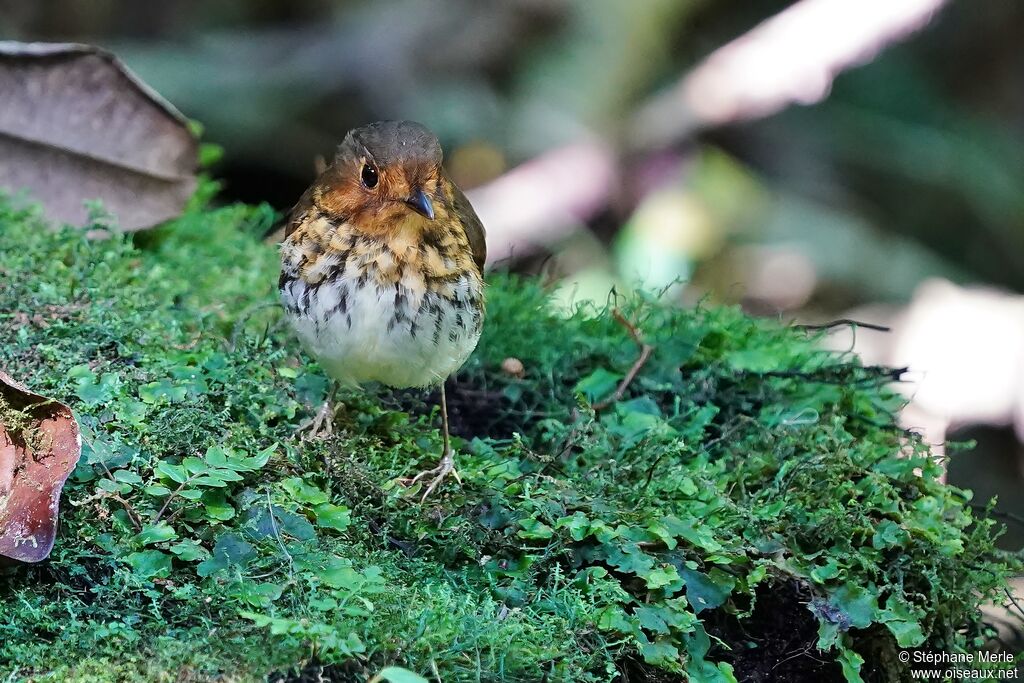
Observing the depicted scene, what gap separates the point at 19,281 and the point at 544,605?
1.71m

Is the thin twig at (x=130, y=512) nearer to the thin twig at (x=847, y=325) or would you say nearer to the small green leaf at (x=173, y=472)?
the small green leaf at (x=173, y=472)

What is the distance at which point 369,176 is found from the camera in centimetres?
278

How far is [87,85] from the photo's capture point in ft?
12.1

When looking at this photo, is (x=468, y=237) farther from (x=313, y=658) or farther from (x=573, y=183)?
(x=573, y=183)

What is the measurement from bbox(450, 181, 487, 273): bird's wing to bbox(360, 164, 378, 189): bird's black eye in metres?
0.27

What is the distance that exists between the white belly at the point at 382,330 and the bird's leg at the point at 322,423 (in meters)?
0.11

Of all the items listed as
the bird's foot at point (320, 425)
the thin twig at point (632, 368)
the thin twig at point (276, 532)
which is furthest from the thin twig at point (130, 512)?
the thin twig at point (632, 368)

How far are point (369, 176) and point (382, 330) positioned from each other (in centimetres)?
40

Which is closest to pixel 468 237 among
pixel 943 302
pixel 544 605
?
pixel 544 605

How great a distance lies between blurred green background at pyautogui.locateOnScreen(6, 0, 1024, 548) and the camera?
19.3 ft

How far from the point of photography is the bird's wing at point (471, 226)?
2.98 m

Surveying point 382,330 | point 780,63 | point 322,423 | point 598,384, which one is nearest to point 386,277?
point 382,330

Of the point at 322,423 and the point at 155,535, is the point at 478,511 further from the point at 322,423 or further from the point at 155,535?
the point at 155,535

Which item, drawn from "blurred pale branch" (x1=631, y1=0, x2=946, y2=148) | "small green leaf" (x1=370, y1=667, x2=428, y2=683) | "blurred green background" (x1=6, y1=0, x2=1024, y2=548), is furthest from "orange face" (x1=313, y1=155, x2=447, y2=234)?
"blurred pale branch" (x1=631, y1=0, x2=946, y2=148)
